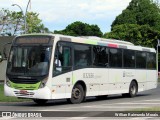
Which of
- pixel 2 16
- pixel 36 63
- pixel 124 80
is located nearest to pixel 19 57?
pixel 36 63

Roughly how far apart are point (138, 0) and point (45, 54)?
7920 cm

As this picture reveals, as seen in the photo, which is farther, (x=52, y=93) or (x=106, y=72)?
(x=106, y=72)

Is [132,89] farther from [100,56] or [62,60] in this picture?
[62,60]

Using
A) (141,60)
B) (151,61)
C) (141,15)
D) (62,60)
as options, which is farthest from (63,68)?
(141,15)

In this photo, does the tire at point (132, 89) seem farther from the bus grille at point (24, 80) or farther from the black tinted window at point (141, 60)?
the bus grille at point (24, 80)

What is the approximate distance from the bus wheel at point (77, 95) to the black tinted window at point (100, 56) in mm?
1758

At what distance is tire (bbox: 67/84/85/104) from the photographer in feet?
68.5

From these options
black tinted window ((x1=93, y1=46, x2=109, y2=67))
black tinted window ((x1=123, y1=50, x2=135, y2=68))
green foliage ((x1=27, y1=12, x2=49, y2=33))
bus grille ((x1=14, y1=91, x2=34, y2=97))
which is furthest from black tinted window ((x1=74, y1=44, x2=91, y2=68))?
green foliage ((x1=27, y1=12, x2=49, y2=33))

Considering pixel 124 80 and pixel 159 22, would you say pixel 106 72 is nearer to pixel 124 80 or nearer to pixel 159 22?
pixel 124 80

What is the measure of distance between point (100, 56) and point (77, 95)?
2.83 m

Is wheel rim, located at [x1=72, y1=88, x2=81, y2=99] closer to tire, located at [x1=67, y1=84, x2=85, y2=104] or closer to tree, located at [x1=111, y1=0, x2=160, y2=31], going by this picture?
tire, located at [x1=67, y1=84, x2=85, y2=104]

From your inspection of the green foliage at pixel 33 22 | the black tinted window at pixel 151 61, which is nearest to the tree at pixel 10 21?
the green foliage at pixel 33 22

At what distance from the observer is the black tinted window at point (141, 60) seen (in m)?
27.2

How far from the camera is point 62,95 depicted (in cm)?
2000
